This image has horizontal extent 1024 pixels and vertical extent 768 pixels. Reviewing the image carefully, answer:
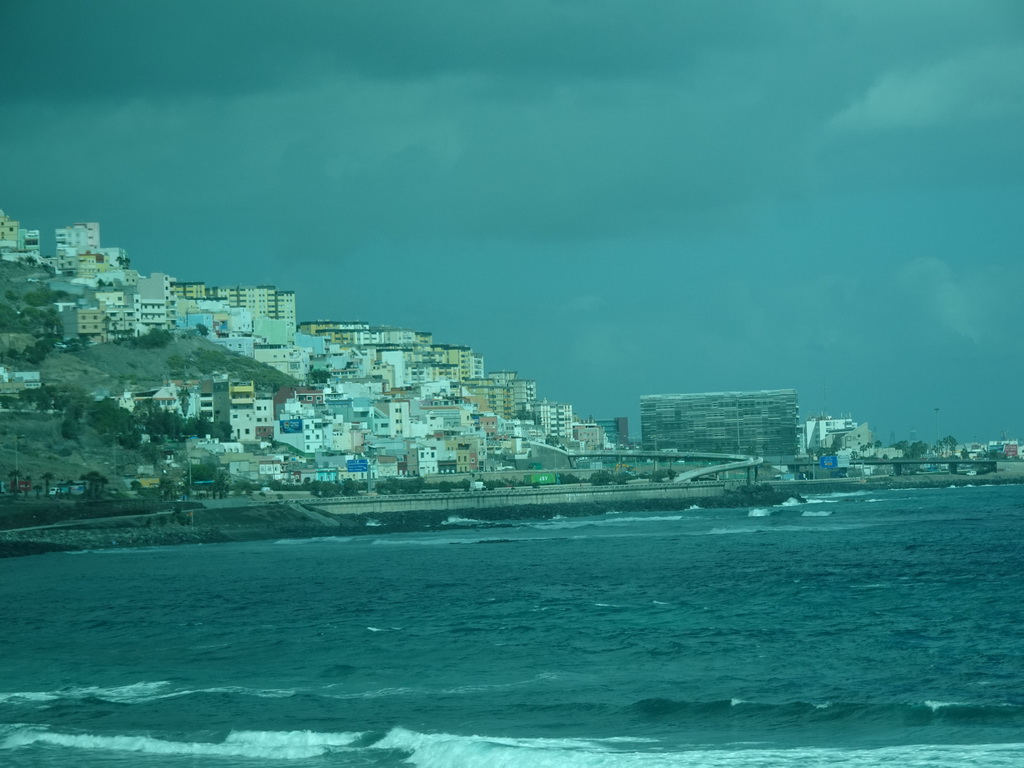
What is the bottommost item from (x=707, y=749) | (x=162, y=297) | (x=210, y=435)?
(x=707, y=749)

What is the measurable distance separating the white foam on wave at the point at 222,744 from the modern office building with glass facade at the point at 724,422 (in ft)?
478

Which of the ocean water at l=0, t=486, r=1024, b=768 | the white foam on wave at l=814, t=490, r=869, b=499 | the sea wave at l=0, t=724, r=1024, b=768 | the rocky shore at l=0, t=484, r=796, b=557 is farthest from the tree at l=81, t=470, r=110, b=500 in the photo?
the white foam on wave at l=814, t=490, r=869, b=499

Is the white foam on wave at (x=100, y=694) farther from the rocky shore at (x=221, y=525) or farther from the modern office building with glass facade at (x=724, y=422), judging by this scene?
the modern office building with glass facade at (x=724, y=422)

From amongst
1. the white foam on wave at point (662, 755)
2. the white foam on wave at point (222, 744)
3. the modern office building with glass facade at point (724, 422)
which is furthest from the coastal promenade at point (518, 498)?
the white foam on wave at point (662, 755)

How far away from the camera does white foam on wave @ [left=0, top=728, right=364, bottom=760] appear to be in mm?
16969

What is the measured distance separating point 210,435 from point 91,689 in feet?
267

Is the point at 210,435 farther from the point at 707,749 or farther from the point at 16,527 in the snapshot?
the point at 707,749

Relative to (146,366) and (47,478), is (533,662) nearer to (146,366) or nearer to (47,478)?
(47,478)

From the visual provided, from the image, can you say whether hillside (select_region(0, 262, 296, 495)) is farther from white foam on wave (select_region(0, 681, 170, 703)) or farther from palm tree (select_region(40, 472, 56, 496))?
white foam on wave (select_region(0, 681, 170, 703))

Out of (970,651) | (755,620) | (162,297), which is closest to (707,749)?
Result: (970,651)

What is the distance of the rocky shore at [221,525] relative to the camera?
6209 cm

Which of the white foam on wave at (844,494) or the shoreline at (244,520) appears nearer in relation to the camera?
the shoreline at (244,520)

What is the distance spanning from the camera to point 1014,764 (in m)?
14.6

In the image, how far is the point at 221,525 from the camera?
70.2 meters
